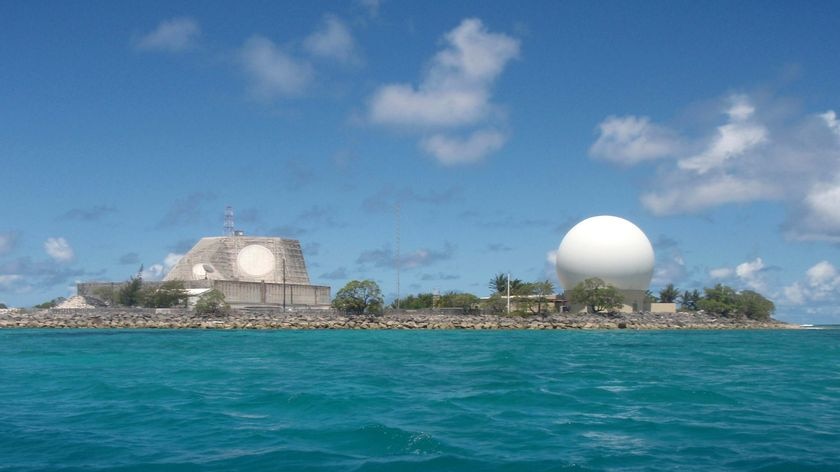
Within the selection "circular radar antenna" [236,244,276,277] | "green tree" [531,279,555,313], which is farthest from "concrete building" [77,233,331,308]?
"green tree" [531,279,555,313]

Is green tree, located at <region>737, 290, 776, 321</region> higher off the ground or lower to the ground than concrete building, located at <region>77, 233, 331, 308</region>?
lower

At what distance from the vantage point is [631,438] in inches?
393

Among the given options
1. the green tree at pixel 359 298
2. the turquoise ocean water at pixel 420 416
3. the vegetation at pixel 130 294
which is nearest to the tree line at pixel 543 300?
the green tree at pixel 359 298

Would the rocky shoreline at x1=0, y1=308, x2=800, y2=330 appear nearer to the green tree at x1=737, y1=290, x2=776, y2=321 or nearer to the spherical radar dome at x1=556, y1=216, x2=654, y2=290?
the spherical radar dome at x1=556, y1=216, x2=654, y2=290

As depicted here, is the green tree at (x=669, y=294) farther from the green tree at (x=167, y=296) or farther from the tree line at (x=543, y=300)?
the green tree at (x=167, y=296)

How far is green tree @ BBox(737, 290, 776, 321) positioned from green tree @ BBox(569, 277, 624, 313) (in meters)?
18.5

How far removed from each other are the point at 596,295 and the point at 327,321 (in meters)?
23.6

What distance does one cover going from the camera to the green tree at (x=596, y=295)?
6456cm

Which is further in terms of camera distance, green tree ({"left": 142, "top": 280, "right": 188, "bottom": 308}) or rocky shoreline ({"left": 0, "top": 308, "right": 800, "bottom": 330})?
green tree ({"left": 142, "top": 280, "right": 188, "bottom": 308})

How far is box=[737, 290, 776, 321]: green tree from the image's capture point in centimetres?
7625

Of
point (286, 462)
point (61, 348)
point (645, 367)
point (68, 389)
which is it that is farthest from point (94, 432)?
point (61, 348)

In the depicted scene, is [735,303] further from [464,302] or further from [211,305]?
[211,305]

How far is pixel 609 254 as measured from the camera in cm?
6762

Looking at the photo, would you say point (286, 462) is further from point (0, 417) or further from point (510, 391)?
point (510, 391)
